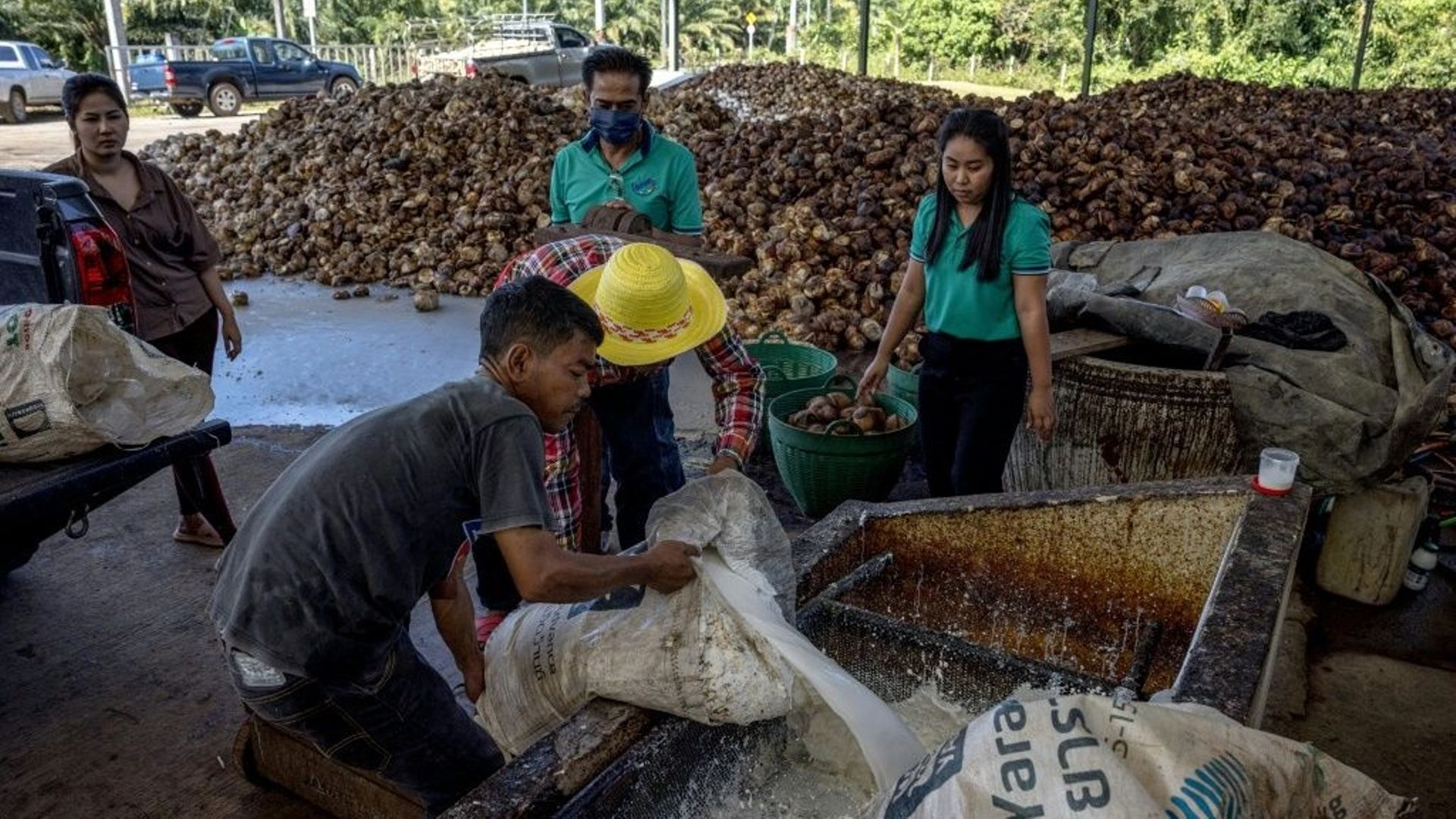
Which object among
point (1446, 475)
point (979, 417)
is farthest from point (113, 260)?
point (1446, 475)

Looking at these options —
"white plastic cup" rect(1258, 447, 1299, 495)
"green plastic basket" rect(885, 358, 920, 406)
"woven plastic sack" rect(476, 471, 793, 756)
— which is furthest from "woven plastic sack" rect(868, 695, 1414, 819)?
"green plastic basket" rect(885, 358, 920, 406)

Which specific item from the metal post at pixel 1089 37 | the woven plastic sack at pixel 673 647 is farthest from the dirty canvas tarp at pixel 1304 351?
the metal post at pixel 1089 37

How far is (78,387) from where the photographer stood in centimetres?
254

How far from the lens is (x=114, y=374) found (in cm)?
265

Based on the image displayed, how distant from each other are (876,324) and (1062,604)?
12.2 ft

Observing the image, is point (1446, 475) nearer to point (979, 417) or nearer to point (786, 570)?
point (979, 417)

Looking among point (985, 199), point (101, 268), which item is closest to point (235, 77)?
point (101, 268)

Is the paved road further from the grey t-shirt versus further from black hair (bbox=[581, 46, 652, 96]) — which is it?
the grey t-shirt

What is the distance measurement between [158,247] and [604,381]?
2004 mm

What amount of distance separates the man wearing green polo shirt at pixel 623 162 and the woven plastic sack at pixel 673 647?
169cm

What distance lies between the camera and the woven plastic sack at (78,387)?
2.44 metres

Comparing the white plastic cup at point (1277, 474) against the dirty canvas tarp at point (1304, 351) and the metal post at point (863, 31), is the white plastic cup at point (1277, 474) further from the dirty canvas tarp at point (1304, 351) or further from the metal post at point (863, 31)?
the metal post at point (863, 31)

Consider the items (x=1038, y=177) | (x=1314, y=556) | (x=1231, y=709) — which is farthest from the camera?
(x=1038, y=177)

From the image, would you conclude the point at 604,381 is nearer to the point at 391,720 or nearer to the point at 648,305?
the point at 648,305
